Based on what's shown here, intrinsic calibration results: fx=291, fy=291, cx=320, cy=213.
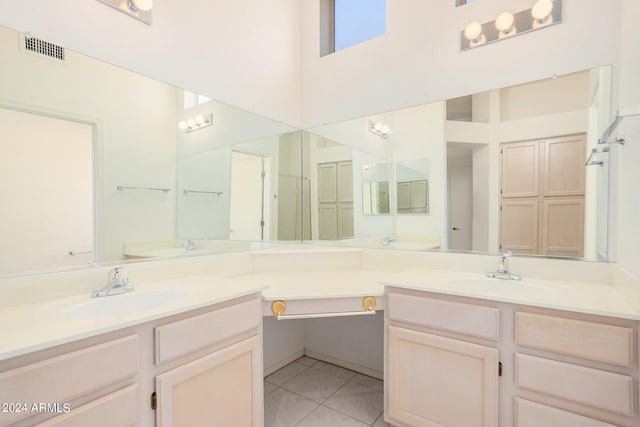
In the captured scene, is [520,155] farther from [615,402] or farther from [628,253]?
[615,402]

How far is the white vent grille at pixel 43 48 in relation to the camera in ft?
3.84

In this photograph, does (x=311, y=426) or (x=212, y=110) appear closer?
(x=311, y=426)

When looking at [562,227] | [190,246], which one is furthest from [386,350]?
[190,246]

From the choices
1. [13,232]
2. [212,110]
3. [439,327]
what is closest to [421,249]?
[439,327]

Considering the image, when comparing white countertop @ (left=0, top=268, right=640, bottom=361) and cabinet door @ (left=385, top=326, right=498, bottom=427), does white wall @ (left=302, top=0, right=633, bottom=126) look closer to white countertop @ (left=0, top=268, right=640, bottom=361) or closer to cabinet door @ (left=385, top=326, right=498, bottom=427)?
white countertop @ (left=0, top=268, right=640, bottom=361)

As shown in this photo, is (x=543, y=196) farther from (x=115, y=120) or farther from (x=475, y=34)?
(x=115, y=120)

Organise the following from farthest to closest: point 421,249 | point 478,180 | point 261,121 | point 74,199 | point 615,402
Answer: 1. point 261,121
2. point 421,249
3. point 478,180
4. point 74,199
5. point 615,402

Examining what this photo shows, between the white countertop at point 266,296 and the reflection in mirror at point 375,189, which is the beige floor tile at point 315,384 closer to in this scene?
the white countertop at point 266,296

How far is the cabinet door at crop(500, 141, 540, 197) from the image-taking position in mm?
1652

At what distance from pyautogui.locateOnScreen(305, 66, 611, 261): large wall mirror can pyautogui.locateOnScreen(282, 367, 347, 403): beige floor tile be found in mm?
1031

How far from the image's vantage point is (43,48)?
→ 1.20 m

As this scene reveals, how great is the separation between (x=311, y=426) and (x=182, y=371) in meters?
0.96

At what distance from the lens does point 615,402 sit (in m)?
1.04

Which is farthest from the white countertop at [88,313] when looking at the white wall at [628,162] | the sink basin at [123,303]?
the white wall at [628,162]
